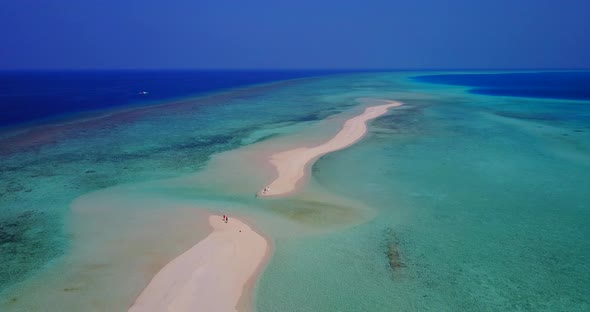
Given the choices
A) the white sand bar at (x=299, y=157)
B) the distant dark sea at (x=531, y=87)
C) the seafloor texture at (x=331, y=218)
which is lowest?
the distant dark sea at (x=531, y=87)

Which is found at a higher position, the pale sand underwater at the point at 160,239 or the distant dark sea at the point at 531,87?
the pale sand underwater at the point at 160,239

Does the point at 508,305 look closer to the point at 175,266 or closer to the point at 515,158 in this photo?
the point at 175,266

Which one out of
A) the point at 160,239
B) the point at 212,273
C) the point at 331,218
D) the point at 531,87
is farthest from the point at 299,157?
the point at 531,87

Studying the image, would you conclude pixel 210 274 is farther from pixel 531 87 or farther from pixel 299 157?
pixel 531 87

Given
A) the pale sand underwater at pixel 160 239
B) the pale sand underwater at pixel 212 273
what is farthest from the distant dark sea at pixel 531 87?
the pale sand underwater at pixel 212 273

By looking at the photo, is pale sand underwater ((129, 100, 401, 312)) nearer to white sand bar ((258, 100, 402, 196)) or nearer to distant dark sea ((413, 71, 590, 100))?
white sand bar ((258, 100, 402, 196))

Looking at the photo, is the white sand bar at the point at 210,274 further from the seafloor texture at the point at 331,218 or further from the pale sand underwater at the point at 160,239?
the seafloor texture at the point at 331,218

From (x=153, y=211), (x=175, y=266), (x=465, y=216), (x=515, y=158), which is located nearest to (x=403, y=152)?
(x=515, y=158)
